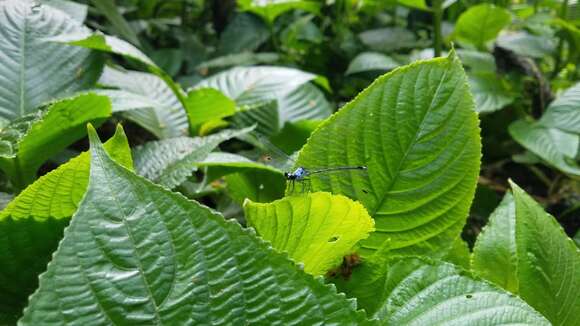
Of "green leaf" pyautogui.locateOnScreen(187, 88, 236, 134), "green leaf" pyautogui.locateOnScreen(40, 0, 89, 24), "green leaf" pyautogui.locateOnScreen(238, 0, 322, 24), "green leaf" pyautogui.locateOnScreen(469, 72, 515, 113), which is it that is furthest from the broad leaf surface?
"green leaf" pyautogui.locateOnScreen(238, 0, 322, 24)

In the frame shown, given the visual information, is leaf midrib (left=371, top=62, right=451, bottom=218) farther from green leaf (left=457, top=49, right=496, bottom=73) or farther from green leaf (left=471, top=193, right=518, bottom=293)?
green leaf (left=457, top=49, right=496, bottom=73)

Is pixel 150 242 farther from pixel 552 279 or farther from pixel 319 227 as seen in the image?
pixel 552 279

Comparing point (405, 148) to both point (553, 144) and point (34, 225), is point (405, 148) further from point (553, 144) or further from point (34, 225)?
point (553, 144)

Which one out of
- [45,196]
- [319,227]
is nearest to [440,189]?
[319,227]

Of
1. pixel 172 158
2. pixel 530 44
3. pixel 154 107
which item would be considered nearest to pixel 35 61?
pixel 154 107

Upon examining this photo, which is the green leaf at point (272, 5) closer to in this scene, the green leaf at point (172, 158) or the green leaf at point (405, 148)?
the green leaf at point (172, 158)

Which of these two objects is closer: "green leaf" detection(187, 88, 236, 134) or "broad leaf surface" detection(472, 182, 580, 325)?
"broad leaf surface" detection(472, 182, 580, 325)
